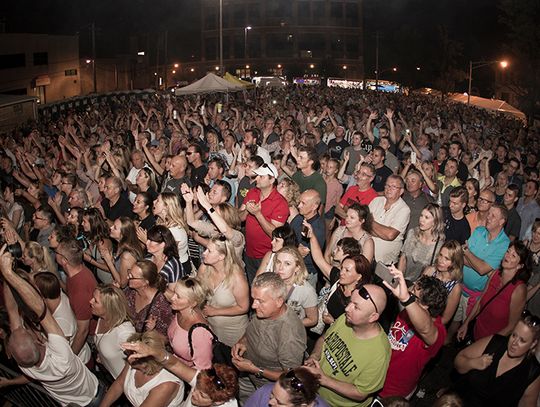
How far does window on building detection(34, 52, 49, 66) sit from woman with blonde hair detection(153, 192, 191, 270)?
39.9 m

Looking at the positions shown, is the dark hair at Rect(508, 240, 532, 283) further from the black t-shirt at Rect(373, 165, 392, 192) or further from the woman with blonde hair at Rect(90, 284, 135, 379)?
the black t-shirt at Rect(373, 165, 392, 192)

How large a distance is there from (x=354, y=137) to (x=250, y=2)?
70166 millimetres

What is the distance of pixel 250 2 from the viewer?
243ft

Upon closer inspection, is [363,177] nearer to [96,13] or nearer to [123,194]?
[123,194]

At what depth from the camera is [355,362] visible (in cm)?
346

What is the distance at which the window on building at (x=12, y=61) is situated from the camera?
36562mm

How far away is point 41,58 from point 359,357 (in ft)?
143

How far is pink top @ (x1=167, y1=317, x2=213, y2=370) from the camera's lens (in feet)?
12.1

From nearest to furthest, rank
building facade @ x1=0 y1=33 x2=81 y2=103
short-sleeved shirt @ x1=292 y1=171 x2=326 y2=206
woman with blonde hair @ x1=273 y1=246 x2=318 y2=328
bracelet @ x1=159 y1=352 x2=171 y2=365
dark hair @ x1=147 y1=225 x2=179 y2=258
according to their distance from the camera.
Answer: bracelet @ x1=159 y1=352 x2=171 y2=365 → woman with blonde hair @ x1=273 y1=246 x2=318 y2=328 → dark hair @ x1=147 y1=225 x2=179 y2=258 → short-sleeved shirt @ x1=292 y1=171 x2=326 y2=206 → building facade @ x1=0 y1=33 x2=81 y2=103

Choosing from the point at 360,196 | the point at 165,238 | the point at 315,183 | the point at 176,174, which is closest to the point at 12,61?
the point at 176,174

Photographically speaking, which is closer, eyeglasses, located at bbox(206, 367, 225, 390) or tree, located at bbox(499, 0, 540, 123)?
eyeglasses, located at bbox(206, 367, 225, 390)

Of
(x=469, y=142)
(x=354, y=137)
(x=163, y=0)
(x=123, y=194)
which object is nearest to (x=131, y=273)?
(x=123, y=194)

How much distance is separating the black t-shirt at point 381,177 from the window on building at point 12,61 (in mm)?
35647

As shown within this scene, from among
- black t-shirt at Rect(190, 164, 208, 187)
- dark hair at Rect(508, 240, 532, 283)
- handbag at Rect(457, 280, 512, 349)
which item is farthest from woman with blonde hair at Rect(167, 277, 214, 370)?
black t-shirt at Rect(190, 164, 208, 187)
